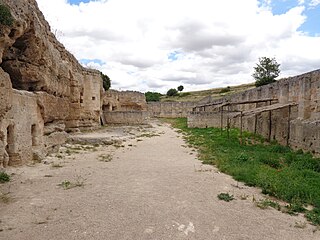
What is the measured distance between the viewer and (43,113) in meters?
10.7

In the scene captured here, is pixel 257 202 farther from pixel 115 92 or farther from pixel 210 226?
pixel 115 92

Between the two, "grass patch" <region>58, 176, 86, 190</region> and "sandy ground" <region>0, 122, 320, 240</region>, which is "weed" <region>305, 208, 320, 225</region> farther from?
"grass patch" <region>58, 176, 86, 190</region>

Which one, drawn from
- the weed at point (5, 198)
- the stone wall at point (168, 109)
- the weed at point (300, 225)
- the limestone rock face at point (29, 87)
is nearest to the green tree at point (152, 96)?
the stone wall at point (168, 109)

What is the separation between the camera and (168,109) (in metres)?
44.1

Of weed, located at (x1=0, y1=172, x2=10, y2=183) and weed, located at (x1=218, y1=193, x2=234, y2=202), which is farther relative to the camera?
weed, located at (x1=0, y1=172, x2=10, y2=183)

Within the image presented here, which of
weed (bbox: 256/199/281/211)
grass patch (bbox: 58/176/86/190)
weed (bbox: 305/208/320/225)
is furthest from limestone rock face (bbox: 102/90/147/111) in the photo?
weed (bbox: 305/208/320/225)

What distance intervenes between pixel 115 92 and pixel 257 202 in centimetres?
2706

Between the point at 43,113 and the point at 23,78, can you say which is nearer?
the point at 23,78

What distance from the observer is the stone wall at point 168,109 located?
43.5 meters

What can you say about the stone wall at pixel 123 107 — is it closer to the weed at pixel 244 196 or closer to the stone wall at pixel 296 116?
the stone wall at pixel 296 116

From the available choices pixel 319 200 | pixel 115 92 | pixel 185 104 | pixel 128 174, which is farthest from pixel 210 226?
pixel 185 104

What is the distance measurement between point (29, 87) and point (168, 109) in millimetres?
34283

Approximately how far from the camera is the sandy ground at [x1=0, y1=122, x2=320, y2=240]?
4.11 metres

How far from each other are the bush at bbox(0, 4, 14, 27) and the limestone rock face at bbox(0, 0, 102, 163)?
0.14 metres
